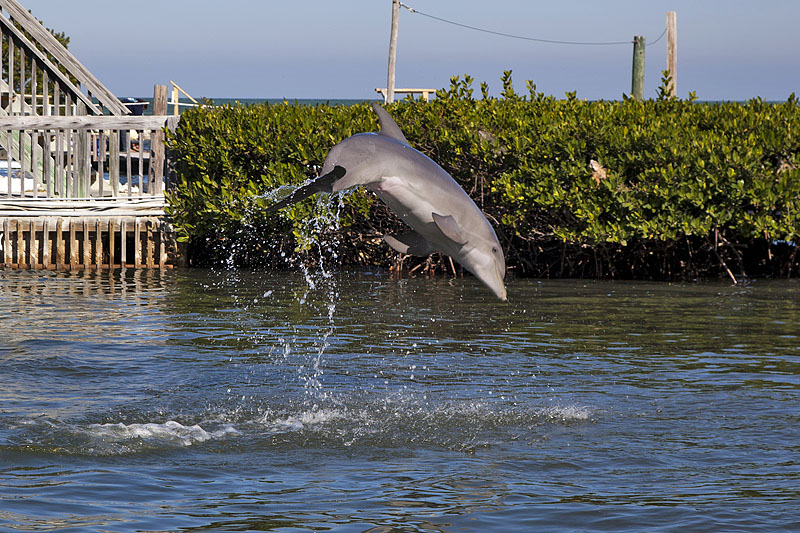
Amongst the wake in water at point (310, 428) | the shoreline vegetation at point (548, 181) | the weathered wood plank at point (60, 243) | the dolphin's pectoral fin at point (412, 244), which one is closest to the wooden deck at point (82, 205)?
the weathered wood plank at point (60, 243)

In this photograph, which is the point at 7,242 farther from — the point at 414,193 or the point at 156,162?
the point at 414,193

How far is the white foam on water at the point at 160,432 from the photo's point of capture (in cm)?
758

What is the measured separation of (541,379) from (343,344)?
276cm

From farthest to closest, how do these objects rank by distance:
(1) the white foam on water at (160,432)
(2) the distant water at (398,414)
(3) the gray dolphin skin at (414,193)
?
(1) the white foam on water at (160,432)
(3) the gray dolphin skin at (414,193)
(2) the distant water at (398,414)

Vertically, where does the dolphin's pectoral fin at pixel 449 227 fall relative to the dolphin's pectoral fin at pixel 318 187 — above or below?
below

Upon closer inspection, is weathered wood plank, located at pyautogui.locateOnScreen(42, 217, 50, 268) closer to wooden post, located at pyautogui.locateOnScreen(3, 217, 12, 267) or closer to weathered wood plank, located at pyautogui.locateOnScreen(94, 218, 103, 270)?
wooden post, located at pyautogui.locateOnScreen(3, 217, 12, 267)

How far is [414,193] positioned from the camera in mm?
6711

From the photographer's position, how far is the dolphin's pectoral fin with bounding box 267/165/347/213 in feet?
20.6

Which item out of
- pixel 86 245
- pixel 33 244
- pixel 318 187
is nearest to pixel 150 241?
pixel 86 245

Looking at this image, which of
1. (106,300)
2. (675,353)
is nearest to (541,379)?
(675,353)

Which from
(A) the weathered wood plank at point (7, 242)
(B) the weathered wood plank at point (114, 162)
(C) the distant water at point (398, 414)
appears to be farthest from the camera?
(B) the weathered wood plank at point (114, 162)

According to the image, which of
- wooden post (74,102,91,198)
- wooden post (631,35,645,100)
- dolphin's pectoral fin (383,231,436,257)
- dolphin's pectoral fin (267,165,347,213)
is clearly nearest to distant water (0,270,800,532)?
dolphin's pectoral fin (383,231,436,257)

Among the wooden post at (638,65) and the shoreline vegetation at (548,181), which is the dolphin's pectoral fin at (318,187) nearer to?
the shoreline vegetation at (548,181)

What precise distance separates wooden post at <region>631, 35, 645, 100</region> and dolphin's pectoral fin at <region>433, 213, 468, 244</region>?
18954 millimetres
